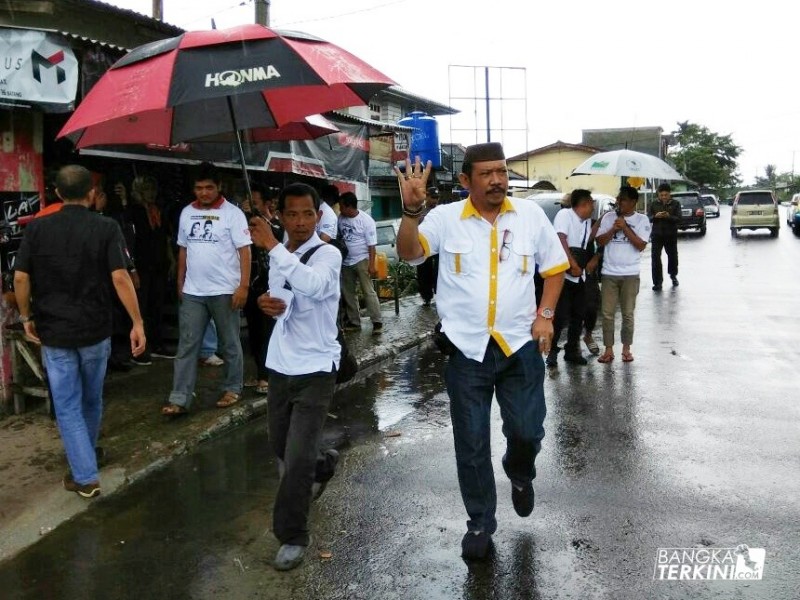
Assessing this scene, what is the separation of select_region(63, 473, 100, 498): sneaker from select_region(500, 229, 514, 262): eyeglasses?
282cm

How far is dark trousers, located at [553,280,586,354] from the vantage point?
25.7ft

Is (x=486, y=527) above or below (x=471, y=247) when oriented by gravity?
below

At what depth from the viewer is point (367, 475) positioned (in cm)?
477

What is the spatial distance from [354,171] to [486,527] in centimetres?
832

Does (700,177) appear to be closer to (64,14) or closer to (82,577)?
(64,14)

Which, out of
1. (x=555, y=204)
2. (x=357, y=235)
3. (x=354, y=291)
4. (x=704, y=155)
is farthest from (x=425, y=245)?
(x=704, y=155)

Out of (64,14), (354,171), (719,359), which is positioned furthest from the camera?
(354,171)

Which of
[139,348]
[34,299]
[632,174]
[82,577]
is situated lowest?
[82,577]

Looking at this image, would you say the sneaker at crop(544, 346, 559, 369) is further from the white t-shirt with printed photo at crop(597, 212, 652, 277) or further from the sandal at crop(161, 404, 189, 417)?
the sandal at crop(161, 404, 189, 417)

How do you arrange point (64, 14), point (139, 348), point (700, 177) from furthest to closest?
point (700, 177)
point (64, 14)
point (139, 348)

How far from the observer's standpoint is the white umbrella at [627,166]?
10031 millimetres

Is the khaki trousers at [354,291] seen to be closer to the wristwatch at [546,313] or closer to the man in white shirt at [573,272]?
the man in white shirt at [573,272]

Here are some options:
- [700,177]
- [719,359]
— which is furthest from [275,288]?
[700,177]

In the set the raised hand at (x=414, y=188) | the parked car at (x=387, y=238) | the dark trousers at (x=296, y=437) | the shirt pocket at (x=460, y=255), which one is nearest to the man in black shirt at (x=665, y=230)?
the parked car at (x=387, y=238)
